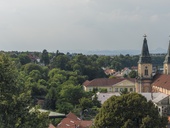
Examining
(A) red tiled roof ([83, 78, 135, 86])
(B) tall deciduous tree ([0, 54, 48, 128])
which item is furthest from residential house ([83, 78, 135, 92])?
(B) tall deciduous tree ([0, 54, 48, 128])

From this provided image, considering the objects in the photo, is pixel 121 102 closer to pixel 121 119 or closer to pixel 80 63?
pixel 121 119

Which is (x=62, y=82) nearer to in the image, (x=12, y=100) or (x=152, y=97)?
(x=152, y=97)

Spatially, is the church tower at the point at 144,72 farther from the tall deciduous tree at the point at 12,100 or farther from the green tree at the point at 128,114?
the tall deciduous tree at the point at 12,100

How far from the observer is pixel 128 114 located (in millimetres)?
29375

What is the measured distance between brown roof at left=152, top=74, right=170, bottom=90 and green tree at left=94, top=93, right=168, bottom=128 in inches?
957

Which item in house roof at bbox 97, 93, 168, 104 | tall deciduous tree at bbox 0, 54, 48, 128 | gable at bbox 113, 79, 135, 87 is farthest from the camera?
gable at bbox 113, 79, 135, 87

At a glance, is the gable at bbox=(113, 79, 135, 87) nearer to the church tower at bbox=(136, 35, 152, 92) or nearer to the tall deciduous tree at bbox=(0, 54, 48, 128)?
the church tower at bbox=(136, 35, 152, 92)

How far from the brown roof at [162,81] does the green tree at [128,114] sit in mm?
24301

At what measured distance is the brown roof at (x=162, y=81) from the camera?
54.9m

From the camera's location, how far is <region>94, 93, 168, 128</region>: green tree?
29188 mm

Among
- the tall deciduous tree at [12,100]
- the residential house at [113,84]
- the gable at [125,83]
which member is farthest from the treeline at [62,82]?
the gable at [125,83]

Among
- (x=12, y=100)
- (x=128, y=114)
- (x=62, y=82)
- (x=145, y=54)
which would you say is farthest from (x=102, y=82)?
(x=12, y=100)

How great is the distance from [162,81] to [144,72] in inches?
174

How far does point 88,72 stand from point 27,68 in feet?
59.1
